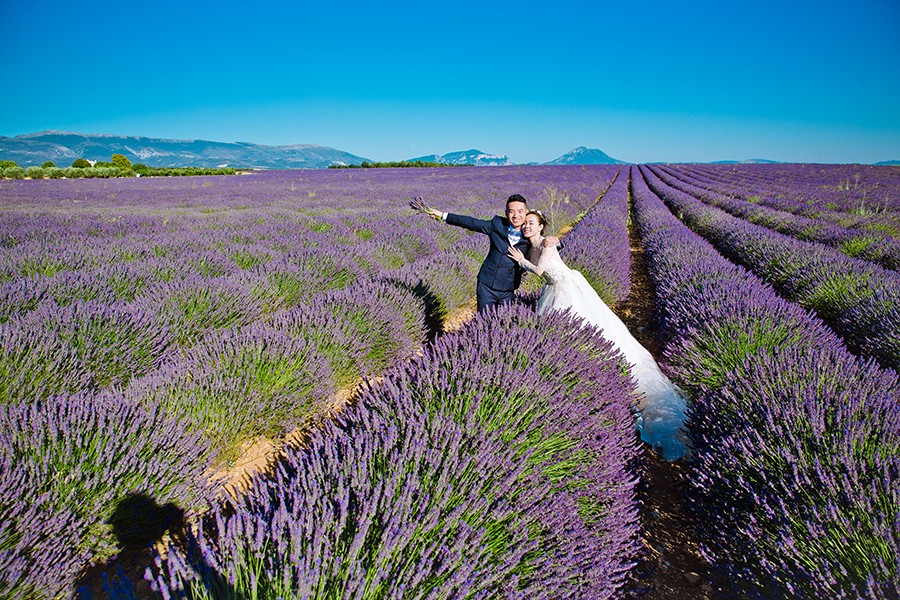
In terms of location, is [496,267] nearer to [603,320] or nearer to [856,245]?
[603,320]

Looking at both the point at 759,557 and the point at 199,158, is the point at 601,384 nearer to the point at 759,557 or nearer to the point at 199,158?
the point at 759,557

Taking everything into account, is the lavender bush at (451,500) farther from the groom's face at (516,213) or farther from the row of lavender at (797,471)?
the groom's face at (516,213)

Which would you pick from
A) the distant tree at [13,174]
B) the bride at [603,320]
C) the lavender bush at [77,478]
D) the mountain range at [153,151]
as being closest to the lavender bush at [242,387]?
the lavender bush at [77,478]

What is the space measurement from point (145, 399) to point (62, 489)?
1.70 feet

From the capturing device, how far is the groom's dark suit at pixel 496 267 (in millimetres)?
2982

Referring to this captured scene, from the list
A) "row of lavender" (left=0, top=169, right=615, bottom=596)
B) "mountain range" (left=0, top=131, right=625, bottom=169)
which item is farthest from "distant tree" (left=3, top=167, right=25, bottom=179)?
"mountain range" (left=0, top=131, right=625, bottom=169)

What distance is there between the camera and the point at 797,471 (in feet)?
4.37

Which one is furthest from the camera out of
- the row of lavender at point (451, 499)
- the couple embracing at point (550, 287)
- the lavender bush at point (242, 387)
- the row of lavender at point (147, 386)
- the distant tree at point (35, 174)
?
the distant tree at point (35, 174)

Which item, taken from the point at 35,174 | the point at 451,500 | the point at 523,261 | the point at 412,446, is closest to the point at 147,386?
the point at 412,446

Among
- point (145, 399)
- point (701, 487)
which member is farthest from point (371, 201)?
point (701, 487)

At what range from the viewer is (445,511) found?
108 cm

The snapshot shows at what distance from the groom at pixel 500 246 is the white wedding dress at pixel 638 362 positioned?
247 millimetres

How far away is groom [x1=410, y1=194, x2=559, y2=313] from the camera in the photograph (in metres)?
2.93

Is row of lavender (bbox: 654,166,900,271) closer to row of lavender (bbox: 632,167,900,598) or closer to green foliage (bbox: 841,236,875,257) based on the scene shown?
green foliage (bbox: 841,236,875,257)
